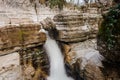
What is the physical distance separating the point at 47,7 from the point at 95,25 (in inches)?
383

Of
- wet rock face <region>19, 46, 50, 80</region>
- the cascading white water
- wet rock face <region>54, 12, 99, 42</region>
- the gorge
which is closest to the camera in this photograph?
the gorge

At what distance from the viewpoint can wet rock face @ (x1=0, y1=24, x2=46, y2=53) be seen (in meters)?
6.93

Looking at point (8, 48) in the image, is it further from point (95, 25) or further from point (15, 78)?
point (95, 25)

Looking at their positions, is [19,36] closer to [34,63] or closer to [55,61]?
[34,63]

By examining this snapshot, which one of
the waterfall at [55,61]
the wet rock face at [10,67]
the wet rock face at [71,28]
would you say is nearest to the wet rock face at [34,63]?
the wet rock face at [10,67]

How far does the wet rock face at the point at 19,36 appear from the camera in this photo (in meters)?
6.93

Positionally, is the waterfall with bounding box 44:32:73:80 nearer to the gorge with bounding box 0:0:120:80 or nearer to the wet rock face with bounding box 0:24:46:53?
the gorge with bounding box 0:0:120:80

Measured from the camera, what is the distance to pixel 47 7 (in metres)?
19.9

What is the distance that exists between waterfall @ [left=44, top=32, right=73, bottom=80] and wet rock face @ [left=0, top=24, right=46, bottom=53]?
45.5 inches

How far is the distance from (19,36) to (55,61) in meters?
2.46

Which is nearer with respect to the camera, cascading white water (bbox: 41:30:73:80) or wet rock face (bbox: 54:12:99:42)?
cascading white water (bbox: 41:30:73:80)

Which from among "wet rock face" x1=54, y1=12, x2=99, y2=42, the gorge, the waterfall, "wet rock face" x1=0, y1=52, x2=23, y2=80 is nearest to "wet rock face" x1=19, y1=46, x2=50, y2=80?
the gorge

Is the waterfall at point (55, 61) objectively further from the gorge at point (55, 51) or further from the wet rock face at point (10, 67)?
the wet rock face at point (10, 67)

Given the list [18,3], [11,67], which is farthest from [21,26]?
[18,3]
